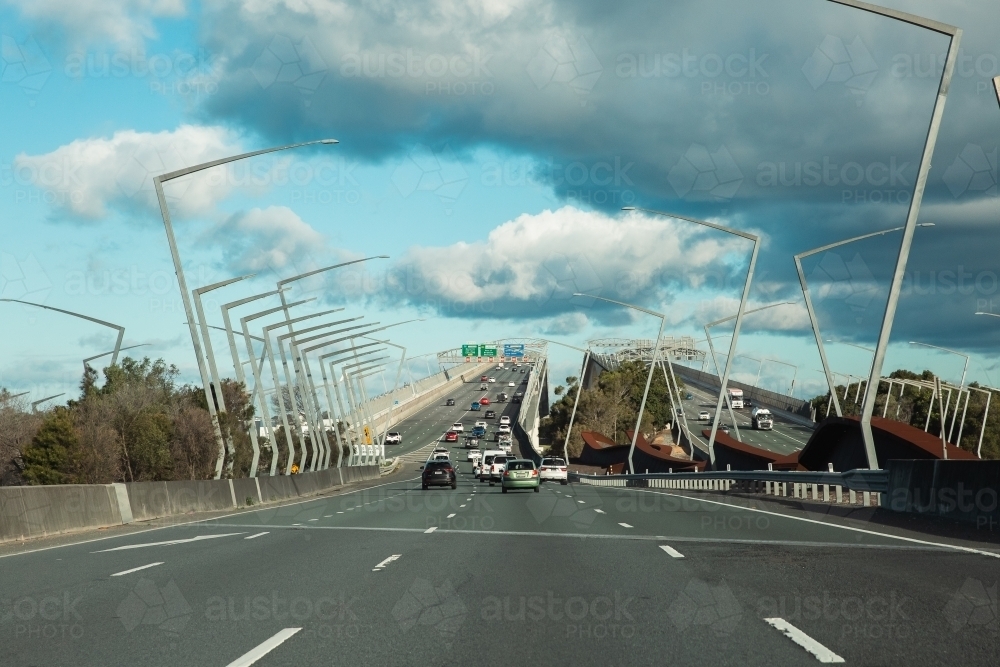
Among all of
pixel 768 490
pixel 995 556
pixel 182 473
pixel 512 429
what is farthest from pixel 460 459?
pixel 995 556

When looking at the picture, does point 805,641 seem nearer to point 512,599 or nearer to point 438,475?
point 512,599

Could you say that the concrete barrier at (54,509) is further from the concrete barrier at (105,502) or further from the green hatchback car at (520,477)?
the green hatchback car at (520,477)

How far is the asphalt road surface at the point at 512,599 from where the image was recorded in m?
8.88

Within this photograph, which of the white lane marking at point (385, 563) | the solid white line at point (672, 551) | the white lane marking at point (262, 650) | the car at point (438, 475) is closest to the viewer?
the white lane marking at point (262, 650)

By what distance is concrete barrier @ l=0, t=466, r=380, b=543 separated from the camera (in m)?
22.8

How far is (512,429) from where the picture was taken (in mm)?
161875

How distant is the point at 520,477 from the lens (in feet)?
162

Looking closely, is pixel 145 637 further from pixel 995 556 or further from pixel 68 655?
pixel 995 556

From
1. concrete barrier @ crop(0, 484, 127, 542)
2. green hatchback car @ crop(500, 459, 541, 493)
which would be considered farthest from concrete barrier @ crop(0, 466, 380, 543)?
green hatchback car @ crop(500, 459, 541, 493)

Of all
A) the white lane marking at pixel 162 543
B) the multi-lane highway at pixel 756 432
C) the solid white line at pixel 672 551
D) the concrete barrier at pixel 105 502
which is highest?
the concrete barrier at pixel 105 502

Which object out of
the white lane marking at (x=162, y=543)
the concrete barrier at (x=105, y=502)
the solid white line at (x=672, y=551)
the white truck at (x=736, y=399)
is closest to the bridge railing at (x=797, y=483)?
the solid white line at (x=672, y=551)

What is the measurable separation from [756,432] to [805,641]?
125291 mm

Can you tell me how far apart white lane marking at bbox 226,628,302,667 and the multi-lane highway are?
9348 centimetres

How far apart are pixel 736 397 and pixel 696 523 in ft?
496
